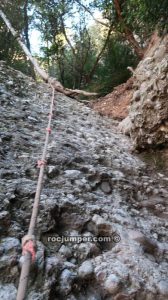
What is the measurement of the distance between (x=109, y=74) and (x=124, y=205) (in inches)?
258

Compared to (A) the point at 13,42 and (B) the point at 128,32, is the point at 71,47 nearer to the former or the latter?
(A) the point at 13,42

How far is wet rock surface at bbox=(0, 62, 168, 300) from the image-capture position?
178cm

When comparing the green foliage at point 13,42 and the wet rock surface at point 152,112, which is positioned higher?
the green foliage at point 13,42

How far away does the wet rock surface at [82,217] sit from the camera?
178cm

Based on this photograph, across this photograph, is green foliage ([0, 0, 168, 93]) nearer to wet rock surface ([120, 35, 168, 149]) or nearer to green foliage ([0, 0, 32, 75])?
green foliage ([0, 0, 32, 75])

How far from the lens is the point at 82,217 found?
2.37 meters

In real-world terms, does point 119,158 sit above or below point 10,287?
above

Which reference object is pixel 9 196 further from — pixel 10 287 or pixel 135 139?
pixel 135 139

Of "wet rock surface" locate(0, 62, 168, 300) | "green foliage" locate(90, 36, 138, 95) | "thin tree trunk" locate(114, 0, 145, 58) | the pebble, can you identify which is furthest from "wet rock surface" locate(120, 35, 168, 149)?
"green foliage" locate(90, 36, 138, 95)

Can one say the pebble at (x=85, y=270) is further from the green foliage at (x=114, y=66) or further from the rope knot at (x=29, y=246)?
the green foliage at (x=114, y=66)

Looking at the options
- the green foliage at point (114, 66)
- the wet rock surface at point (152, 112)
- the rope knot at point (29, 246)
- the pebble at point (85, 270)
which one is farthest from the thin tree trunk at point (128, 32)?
the rope knot at point (29, 246)

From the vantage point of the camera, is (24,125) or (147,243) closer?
(147,243)

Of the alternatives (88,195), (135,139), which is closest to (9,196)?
(88,195)

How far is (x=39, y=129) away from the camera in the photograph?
418 cm
